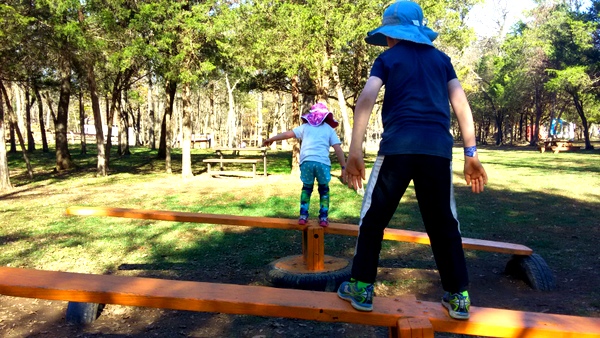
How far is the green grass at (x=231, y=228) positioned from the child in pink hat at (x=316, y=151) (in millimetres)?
1253

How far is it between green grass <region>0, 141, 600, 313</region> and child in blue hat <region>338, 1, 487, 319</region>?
3033 mm

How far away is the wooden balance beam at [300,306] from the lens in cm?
255

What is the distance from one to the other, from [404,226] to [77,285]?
22.8 feet

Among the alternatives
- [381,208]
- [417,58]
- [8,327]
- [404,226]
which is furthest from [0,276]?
[404,226]

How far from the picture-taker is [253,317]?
4621 millimetres

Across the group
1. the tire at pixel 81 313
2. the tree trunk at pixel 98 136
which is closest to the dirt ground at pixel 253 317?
the tire at pixel 81 313

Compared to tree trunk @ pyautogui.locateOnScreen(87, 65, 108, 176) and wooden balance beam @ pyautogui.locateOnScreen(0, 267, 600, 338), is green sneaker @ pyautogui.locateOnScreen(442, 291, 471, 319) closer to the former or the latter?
wooden balance beam @ pyautogui.locateOnScreen(0, 267, 600, 338)

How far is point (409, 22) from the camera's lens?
9.45 ft

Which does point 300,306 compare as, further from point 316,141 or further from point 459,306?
point 316,141

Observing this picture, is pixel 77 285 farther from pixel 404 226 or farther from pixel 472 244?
pixel 404 226

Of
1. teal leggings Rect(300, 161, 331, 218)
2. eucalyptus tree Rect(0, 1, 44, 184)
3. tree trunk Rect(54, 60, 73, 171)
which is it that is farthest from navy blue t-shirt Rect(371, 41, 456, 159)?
tree trunk Rect(54, 60, 73, 171)

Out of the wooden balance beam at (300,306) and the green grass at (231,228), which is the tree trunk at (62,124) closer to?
the green grass at (231,228)

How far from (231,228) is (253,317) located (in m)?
4.24

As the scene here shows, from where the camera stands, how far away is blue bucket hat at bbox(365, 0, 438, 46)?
9.17 feet
